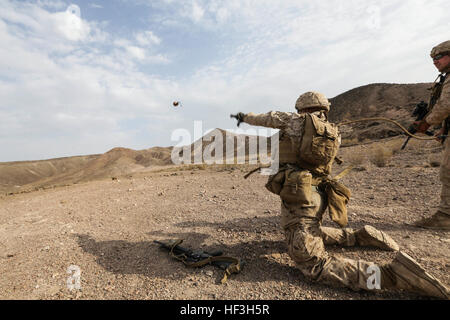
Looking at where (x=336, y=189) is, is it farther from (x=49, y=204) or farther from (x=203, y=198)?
(x=49, y=204)

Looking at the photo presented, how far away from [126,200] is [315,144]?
502 centimetres

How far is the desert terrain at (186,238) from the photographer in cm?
258

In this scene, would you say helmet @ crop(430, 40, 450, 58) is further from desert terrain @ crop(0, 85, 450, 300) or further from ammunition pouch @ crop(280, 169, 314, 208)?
ammunition pouch @ crop(280, 169, 314, 208)

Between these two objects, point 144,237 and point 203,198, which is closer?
point 144,237

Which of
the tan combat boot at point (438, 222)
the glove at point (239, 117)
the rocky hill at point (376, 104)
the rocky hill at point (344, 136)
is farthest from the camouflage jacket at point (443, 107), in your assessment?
the rocky hill at point (376, 104)

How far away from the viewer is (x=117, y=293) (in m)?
2.54

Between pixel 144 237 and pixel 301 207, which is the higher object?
pixel 301 207

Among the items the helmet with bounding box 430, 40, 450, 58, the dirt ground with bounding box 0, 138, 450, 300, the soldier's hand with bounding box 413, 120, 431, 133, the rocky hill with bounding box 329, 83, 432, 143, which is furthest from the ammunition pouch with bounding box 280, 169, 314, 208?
the rocky hill with bounding box 329, 83, 432, 143

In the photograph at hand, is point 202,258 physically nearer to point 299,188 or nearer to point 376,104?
point 299,188

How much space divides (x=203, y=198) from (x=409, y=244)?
4081 millimetres

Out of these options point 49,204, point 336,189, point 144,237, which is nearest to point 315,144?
point 336,189

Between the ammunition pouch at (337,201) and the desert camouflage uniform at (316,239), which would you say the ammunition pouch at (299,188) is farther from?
the ammunition pouch at (337,201)
